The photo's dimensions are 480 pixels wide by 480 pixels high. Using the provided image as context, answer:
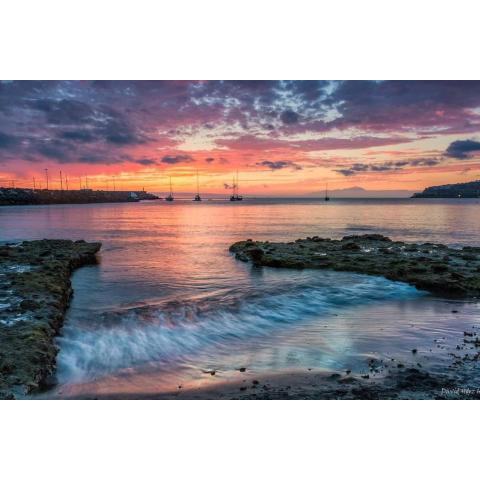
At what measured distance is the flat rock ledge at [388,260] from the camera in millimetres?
12445

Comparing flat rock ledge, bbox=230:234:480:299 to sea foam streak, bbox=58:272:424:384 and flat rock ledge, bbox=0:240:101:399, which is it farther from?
flat rock ledge, bbox=0:240:101:399

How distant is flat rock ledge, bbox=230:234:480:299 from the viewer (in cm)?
1245

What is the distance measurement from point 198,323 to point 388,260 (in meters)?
9.48

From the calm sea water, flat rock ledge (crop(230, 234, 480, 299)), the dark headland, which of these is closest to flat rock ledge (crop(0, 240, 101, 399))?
the calm sea water

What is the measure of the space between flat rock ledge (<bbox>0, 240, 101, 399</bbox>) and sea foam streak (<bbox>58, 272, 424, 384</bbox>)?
0.36m

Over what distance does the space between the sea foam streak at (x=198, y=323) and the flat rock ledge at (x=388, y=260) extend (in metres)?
0.79

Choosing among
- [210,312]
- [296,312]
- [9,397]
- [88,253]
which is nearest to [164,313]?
[210,312]

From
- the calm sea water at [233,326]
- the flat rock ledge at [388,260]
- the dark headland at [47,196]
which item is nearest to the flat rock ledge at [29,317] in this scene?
the calm sea water at [233,326]

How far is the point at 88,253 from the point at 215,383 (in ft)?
47.5

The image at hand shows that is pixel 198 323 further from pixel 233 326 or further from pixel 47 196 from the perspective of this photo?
pixel 47 196

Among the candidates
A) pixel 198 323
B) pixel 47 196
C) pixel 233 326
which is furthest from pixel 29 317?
pixel 47 196

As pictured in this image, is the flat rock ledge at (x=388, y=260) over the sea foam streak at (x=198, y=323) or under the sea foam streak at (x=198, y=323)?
over

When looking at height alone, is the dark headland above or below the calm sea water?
above

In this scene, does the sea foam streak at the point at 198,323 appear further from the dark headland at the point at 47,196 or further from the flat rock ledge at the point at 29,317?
the dark headland at the point at 47,196
